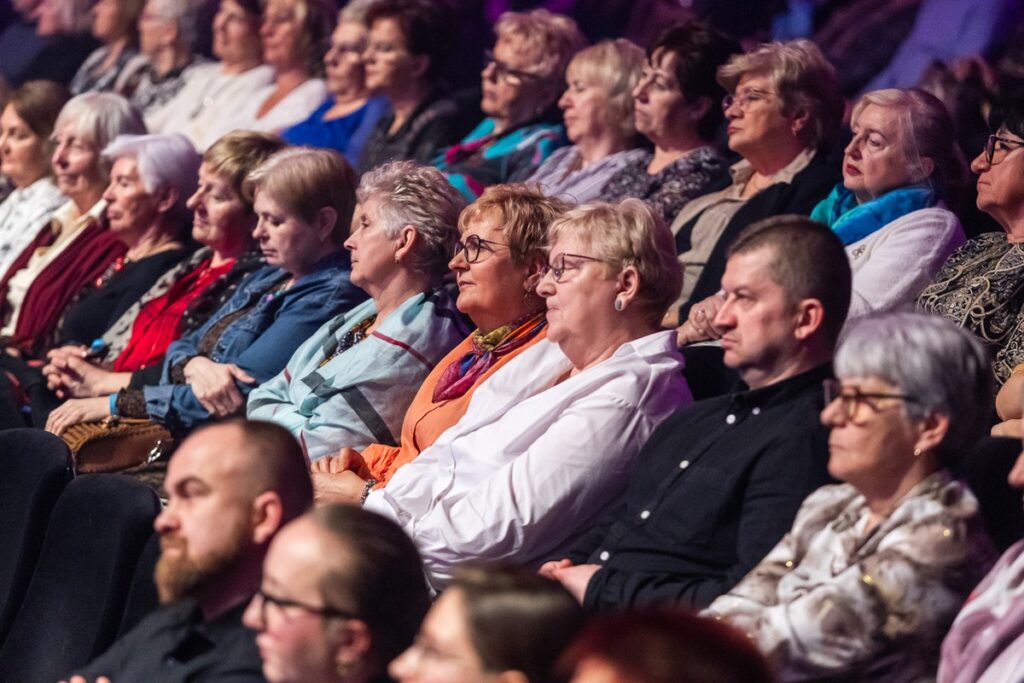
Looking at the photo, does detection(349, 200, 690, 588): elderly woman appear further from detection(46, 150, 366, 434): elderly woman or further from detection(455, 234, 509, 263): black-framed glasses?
detection(46, 150, 366, 434): elderly woman

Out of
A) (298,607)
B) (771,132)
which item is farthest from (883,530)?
(771,132)

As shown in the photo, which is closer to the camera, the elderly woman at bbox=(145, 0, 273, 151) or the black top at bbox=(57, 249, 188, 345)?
the black top at bbox=(57, 249, 188, 345)

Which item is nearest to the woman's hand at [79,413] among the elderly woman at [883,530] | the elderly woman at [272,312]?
the elderly woman at [272,312]

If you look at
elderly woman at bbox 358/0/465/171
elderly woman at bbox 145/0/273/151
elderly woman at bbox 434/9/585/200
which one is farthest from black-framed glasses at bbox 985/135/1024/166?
elderly woman at bbox 145/0/273/151

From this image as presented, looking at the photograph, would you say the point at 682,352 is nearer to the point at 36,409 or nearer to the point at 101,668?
the point at 101,668

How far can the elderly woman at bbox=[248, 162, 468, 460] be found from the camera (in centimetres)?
386

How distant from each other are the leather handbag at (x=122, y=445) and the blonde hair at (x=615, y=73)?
165 cm

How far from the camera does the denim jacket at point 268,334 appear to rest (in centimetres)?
429

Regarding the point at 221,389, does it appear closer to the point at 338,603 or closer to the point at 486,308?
the point at 486,308

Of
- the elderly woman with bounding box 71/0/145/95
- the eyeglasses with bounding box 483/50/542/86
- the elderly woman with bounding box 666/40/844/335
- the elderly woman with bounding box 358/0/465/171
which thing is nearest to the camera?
the elderly woman with bounding box 666/40/844/335

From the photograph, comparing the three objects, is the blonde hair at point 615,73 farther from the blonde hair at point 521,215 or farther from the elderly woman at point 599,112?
the blonde hair at point 521,215

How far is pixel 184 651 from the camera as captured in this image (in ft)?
8.59

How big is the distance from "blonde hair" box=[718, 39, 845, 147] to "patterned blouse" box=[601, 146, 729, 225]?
1.19 ft

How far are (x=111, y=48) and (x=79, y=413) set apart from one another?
3680 millimetres
